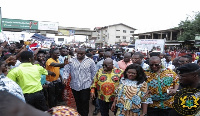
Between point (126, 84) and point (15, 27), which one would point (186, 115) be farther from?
point (15, 27)

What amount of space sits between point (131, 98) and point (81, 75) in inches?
60.4

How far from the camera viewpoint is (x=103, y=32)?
51406 mm

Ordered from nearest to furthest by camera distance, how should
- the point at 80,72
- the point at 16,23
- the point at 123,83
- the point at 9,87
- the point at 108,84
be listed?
the point at 9,87 → the point at 123,83 → the point at 108,84 → the point at 80,72 → the point at 16,23

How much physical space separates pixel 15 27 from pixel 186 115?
38197mm

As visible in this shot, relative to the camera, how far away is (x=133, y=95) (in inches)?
109

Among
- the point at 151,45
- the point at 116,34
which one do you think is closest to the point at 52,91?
the point at 151,45

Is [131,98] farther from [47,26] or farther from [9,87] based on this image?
[47,26]

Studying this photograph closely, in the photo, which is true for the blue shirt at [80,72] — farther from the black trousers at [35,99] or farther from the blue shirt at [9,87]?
the blue shirt at [9,87]

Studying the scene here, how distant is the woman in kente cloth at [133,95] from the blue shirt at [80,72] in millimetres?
1226

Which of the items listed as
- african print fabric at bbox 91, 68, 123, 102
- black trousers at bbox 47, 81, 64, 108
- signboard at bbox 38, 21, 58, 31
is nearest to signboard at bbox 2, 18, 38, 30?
signboard at bbox 38, 21, 58, 31

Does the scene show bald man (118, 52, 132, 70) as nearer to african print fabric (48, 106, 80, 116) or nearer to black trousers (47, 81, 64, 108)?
black trousers (47, 81, 64, 108)

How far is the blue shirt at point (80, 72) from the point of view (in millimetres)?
3943

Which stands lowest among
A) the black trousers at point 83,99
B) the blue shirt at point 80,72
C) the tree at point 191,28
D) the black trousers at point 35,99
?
the black trousers at point 83,99

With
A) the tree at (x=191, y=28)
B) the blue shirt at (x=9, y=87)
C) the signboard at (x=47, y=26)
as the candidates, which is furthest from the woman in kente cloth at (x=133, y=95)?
the signboard at (x=47, y=26)
